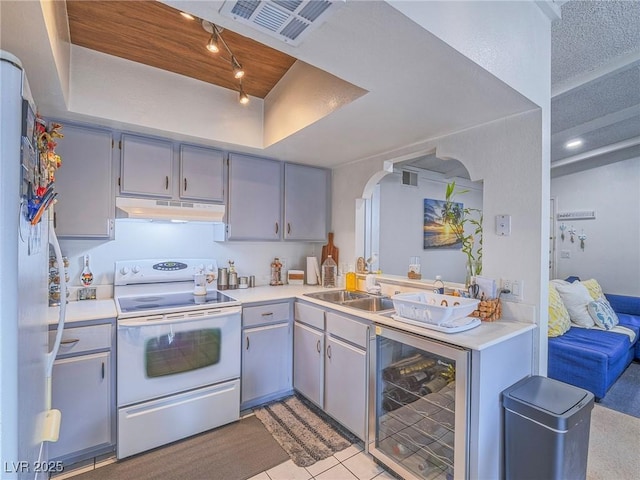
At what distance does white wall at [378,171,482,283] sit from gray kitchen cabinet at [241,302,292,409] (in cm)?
186

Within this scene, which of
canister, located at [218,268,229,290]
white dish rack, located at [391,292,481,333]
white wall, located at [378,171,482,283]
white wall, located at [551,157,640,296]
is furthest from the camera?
white wall, located at [551,157,640,296]

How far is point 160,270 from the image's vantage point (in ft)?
8.79

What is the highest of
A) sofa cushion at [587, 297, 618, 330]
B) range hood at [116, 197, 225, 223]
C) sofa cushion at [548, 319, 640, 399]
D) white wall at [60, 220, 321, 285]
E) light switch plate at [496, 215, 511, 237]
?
range hood at [116, 197, 225, 223]

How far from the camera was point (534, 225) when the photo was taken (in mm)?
1862

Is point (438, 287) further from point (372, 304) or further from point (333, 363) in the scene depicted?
point (333, 363)

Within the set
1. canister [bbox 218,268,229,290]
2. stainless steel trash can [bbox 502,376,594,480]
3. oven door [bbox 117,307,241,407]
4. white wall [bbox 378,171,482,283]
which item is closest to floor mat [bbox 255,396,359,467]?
oven door [bbox 117,307,241,407]

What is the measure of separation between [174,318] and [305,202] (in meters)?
1.75

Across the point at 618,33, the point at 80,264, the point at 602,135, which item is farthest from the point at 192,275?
the point at 602,135

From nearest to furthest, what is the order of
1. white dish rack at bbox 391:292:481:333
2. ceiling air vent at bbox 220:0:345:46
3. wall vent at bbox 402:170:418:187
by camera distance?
ceiling air vent at bbox 220:0:345:46, white dish rack at bbox 391:292:481:333, wall vent at bbox 402:170:418:187

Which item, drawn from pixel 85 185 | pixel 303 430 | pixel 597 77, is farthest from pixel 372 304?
pixel 597 77

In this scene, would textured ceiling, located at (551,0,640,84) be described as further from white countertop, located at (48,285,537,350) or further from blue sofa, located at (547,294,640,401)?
blue sofa, located at (547,294,640,401)

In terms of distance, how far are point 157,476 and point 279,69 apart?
2.90 metres

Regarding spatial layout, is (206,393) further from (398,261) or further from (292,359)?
(398,261)

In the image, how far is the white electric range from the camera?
1.97 metres
